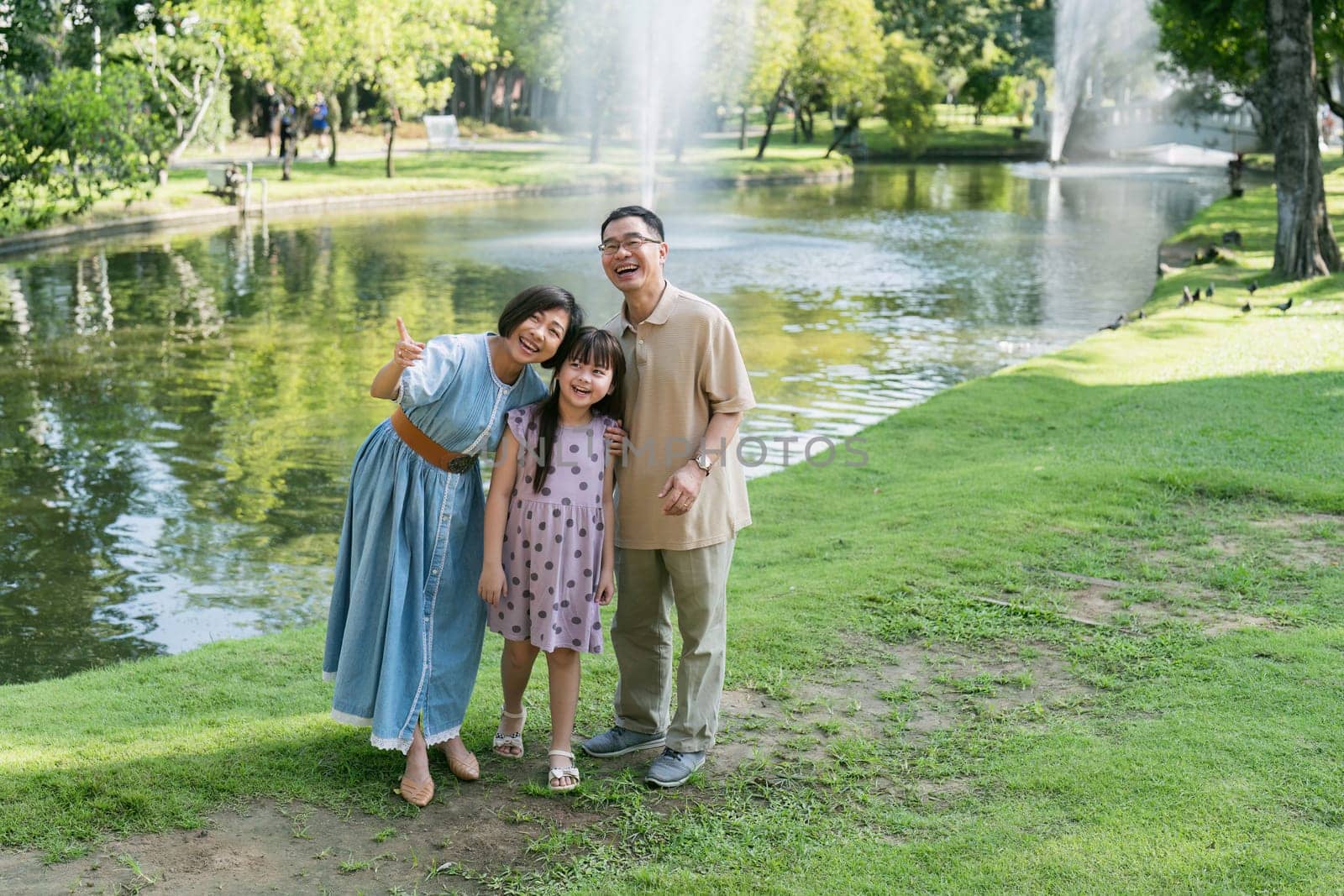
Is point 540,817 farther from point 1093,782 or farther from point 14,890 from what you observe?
point 1093,782

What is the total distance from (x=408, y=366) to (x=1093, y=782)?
224 cm

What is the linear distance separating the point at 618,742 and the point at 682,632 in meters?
0.44

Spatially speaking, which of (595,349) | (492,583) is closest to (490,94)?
(595,349)

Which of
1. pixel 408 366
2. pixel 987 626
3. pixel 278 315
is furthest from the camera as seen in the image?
pixel 278 315

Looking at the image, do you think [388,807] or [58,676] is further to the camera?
[58,676]

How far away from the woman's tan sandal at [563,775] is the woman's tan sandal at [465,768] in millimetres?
227

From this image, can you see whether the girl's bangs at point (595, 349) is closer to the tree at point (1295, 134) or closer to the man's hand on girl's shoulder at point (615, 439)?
the man's hand on girl's shoulder at point (615, 439)

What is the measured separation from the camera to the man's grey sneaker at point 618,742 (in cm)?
414

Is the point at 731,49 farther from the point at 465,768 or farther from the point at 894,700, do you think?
the point at 465,768

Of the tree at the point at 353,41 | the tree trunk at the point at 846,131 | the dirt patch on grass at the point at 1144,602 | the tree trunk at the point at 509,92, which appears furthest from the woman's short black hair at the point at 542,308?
the tree trunk at the point at 509,92

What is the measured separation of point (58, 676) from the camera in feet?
19.8

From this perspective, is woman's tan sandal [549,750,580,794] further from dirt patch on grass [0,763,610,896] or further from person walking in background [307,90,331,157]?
person walking in background [307,90,331,157]

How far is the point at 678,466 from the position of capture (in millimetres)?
3889

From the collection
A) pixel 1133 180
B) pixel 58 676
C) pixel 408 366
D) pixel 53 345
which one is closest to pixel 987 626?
pixel 408 366
